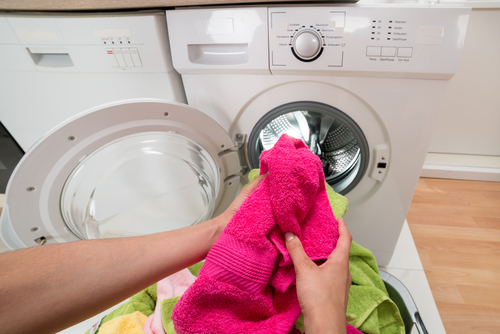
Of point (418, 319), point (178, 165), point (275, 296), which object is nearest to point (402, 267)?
point (418, 319)

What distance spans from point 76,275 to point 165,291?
25cm

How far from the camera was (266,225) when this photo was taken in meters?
0.46

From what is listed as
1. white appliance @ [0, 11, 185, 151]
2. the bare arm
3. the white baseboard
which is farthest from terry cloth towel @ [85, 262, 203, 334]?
the white baseboard

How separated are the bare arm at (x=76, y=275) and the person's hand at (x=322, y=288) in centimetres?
22

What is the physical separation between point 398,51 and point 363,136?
212 mm

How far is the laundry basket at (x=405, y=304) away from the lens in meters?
0.62

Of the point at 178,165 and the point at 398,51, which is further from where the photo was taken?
the point at 178,165

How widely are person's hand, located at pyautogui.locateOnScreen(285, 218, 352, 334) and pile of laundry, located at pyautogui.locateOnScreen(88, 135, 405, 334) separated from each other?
0.08 feet

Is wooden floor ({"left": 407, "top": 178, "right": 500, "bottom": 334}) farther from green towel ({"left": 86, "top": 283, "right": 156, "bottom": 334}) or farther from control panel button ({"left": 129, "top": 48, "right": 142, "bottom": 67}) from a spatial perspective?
control panel button ({"left": 129, "top": 48, "right": 142, "bottom": 67})

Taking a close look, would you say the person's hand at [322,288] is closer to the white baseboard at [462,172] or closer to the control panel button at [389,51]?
the control panel button at [389,51]

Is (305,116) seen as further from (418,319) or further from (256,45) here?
(418,319)

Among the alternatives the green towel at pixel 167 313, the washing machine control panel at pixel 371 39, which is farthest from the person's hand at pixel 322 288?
the washing machine control panel at pixel 371 39

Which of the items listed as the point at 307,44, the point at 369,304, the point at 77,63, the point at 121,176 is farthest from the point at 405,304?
the point at 77,63

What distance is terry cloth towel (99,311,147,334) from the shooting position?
51cm
